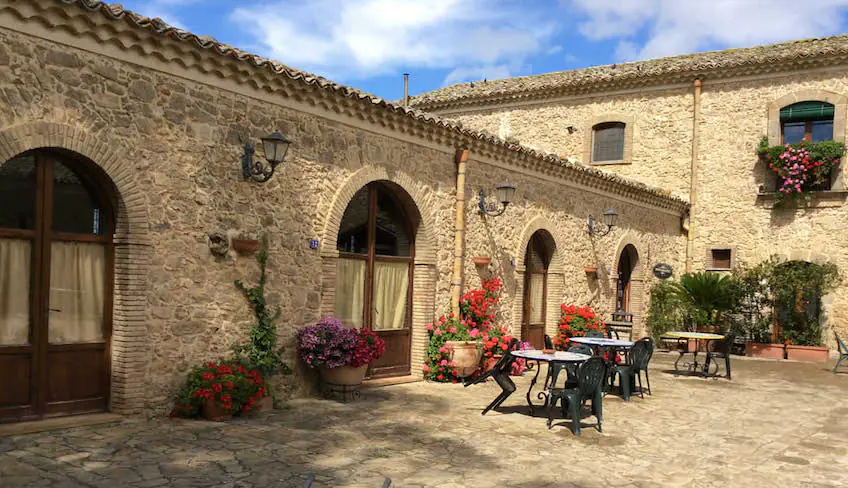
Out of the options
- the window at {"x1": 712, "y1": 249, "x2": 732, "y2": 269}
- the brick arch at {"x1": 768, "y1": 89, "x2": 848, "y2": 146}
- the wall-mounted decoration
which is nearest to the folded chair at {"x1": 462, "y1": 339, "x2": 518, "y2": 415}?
the wall-mounted decoration

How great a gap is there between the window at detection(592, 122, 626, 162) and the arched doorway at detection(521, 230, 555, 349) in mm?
6844

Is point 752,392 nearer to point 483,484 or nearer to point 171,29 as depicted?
point 483,484

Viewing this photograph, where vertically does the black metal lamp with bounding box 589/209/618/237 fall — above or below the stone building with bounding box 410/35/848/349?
below

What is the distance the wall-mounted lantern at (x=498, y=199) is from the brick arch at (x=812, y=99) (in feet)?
30.1

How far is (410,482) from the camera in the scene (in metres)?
5.32

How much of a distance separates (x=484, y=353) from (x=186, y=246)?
491 cm

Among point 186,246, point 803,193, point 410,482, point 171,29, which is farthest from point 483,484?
point 803,193

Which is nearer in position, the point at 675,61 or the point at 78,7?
the point at 78,7

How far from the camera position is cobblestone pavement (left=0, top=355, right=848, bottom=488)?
534 centimetres

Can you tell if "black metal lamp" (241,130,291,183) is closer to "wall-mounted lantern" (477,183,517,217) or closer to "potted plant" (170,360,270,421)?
"potted plant" (170,360,270,421)

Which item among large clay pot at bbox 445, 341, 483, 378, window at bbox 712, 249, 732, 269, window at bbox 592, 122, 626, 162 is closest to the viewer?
Result: large clay pot at bbox 445, 341, 483, 378

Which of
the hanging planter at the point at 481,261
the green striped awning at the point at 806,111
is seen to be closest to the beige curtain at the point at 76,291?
the hanging planter at the point at 481,261

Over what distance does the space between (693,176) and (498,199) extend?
8.75 meters

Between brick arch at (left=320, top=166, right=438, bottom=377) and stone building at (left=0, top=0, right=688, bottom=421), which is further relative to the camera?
brick arch at (left=320, top=166, right=438, bottom=377)
